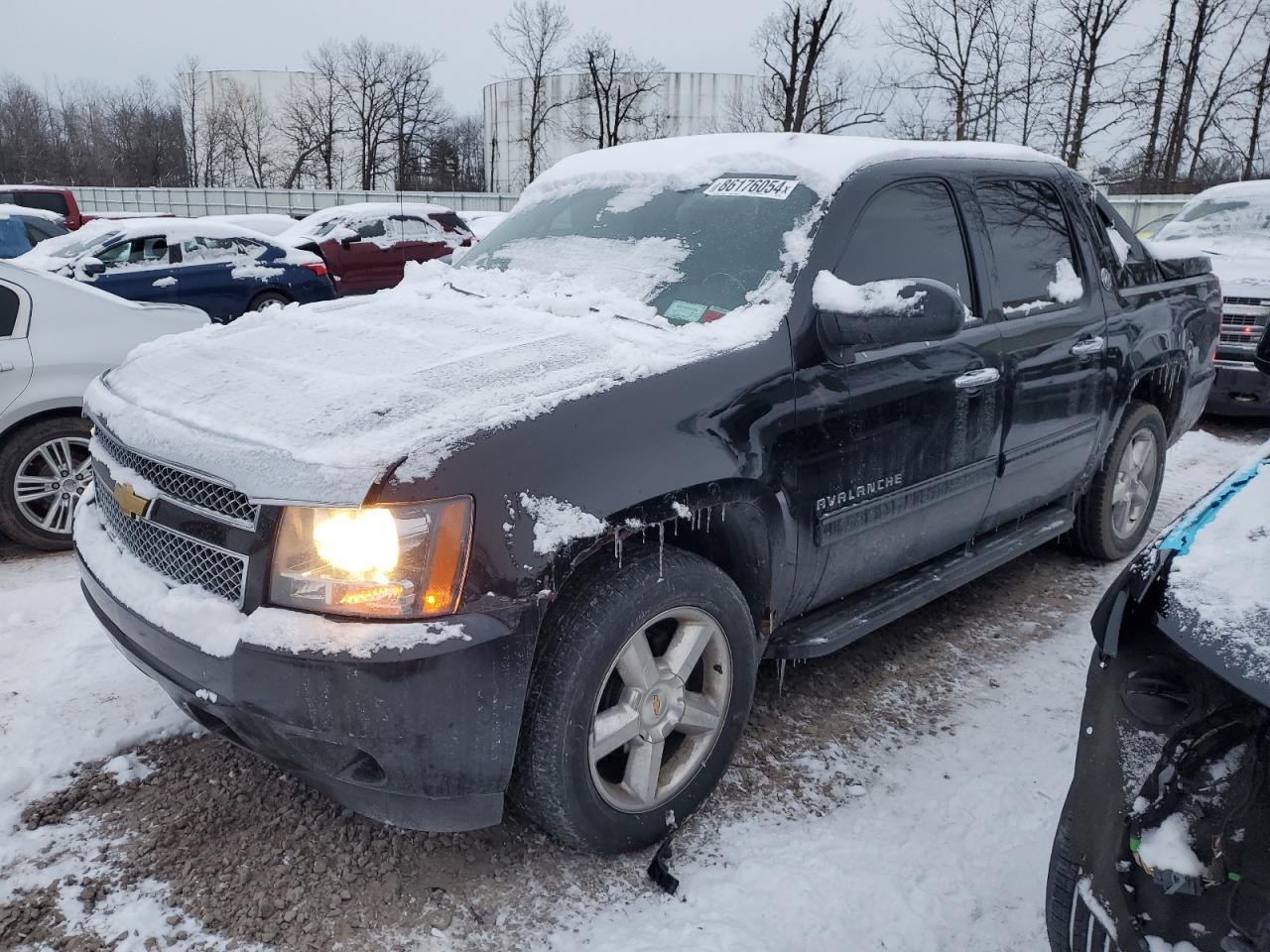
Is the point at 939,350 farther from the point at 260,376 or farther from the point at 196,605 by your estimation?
the point at 196,605

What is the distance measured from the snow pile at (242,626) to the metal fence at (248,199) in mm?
36561

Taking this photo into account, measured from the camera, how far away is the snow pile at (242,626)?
2.00 m

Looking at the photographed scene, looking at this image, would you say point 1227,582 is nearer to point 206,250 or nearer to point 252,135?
point 206,250

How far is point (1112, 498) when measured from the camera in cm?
460

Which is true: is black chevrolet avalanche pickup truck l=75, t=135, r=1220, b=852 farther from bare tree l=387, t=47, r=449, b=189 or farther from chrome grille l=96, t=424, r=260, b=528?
bare tree l=387, t=47, r=449, b=189

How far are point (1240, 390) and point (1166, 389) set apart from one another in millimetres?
3709

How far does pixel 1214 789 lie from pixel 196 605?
2.08 metres

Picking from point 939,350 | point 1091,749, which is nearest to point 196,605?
point 1091,749

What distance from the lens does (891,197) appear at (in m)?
3.18

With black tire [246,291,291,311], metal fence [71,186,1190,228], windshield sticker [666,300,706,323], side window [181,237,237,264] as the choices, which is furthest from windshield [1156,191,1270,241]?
metal fence [71,186,1190,228]

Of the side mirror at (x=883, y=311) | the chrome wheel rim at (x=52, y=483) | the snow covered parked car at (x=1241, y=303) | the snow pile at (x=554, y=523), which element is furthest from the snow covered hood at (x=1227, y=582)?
the snow covered parked car at (x=1241, y=303)

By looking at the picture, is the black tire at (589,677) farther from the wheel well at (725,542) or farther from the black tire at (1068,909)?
the black tire at (1068,909)

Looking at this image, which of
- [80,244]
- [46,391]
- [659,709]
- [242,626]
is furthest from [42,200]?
[659,709]

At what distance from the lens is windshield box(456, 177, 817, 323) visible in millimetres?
2895
